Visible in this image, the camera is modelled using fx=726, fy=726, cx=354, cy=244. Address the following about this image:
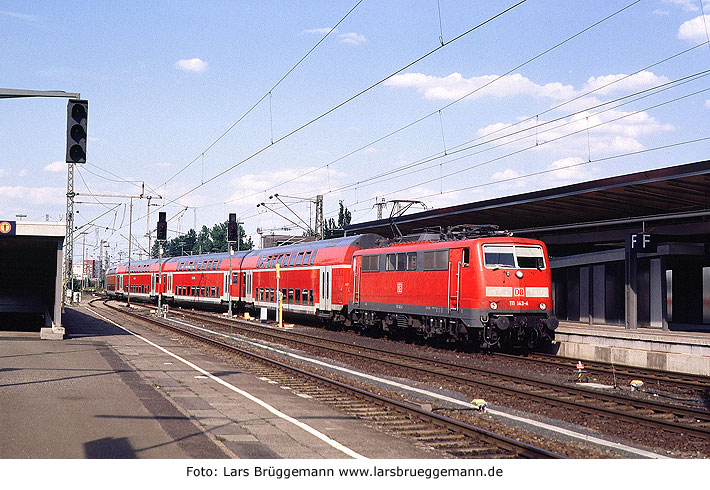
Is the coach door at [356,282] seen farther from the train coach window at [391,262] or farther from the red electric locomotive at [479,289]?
the red electric locomotive at [479,289]

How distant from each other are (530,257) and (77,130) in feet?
46.3

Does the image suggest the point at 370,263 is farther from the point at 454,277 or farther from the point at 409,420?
the point at 409,420

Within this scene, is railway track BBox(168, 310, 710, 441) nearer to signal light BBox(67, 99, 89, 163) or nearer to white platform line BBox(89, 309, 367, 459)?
white platform line BBox(89, 309, 367, 459)

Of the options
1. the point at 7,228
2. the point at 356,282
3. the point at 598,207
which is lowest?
the point at 356,282

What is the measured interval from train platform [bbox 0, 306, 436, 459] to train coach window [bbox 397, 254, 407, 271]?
868 cm

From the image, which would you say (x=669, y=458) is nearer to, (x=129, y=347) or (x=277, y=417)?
(x=277, y=417)

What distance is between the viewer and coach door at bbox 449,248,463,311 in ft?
75.8

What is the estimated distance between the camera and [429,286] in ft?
81.6

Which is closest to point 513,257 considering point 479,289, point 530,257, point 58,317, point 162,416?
point 530,257

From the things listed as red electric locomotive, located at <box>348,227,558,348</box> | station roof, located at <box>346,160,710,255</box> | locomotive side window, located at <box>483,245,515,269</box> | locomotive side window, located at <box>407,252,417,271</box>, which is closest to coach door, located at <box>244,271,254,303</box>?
station roof, located at <box>346,160,710,255</box>

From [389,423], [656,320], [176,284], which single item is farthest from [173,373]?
[176,284]

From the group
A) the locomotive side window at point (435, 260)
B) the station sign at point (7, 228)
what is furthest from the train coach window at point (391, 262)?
the station sign at point (7, 228)

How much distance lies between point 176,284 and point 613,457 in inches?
Answer: 2152

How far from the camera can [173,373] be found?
1802cm
